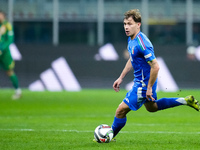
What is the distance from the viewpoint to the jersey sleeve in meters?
7.66

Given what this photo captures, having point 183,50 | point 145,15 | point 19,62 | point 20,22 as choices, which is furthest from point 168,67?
point 20,22

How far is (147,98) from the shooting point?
7.76 meters

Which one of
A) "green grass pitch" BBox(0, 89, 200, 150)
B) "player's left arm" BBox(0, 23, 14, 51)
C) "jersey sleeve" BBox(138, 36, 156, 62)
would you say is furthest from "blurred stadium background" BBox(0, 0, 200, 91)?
"jersey sleeve" BBox(138, 36, 156, 62)

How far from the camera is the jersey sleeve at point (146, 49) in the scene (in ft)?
25.1

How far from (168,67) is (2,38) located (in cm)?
705

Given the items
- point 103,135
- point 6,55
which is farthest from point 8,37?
point 103,135

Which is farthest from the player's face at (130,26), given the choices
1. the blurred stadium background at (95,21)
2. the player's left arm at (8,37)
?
the blurred stadium background at (95,21)

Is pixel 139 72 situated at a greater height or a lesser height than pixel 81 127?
greater

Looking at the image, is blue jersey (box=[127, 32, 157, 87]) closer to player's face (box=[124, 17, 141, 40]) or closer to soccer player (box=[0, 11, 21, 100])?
player's face (box=[124, 17, 141, 40])

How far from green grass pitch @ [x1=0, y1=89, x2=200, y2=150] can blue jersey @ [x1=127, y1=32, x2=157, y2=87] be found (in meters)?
0.93

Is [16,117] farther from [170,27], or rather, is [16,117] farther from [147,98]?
[170,27]

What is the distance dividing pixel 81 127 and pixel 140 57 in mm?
2942

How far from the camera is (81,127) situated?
10414mm

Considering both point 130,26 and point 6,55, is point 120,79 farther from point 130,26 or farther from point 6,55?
point 6,55
